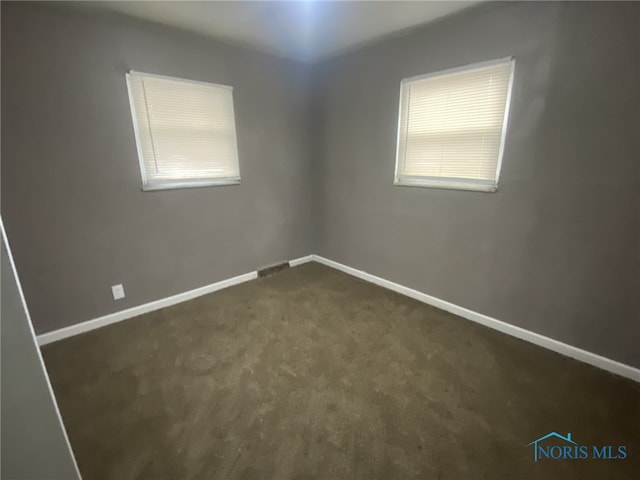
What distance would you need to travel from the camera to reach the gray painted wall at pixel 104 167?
200cm

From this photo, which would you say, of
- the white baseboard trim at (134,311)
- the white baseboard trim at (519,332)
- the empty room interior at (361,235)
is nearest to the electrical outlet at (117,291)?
the empty room interior at (361,235)

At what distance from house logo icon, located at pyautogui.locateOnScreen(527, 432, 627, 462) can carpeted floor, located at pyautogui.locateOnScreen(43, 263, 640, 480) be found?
0.08 feet

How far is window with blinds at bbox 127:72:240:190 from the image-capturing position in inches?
94.7

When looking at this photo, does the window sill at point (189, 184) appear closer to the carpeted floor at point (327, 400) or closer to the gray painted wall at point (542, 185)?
the carpeted floor at point (327, 400)

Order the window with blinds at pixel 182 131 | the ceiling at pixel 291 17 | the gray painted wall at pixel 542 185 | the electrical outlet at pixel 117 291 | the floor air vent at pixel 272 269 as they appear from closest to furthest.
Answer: the gray painted wall at pixel 542 185 → the ceiling at pixel 291 17 → the window with blinds at pixel 182 131 → the electrical outlet at pixel 117 291 → the floor air vent at pixel 272 269

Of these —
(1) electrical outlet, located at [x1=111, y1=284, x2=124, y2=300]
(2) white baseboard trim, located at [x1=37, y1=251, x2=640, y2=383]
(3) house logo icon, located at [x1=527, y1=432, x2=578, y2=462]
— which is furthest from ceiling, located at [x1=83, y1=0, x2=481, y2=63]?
(3) house logo icon, located at [x1=527, y1=432, x2=578, y2=462]

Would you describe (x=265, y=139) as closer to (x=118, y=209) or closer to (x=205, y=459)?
(x=118, y=209)

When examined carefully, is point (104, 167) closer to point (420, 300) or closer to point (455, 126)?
point (455, 126)

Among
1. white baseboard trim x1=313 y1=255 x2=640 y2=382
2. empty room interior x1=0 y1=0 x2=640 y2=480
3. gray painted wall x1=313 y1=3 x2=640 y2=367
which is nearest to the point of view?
empty room interior x1=0 y1=0 x2=640 y2=480

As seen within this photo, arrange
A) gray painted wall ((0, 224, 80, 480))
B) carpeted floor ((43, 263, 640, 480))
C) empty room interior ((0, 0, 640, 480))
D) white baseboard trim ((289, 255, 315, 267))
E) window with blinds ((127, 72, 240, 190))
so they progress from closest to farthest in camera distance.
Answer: gray painted wall ((0, 224, 80, 480)) → carpeted floor ((43, 263, 640, 480)) → empty room interior ((0, 0, 640, 480)) → window with blinds ((127, 72, 240, 190)) → white baseboard trim ((289, 255, 315, 267))

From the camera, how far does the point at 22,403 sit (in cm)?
76

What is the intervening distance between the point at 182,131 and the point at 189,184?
46 cm

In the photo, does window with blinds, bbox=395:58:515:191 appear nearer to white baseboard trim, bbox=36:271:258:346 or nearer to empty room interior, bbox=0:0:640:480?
empty room interior, bbox=0:0:640:480

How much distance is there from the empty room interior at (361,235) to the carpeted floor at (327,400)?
1 centimetres
